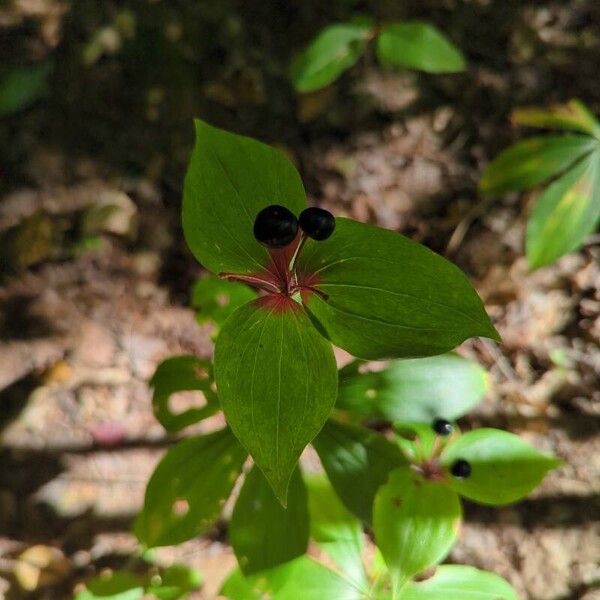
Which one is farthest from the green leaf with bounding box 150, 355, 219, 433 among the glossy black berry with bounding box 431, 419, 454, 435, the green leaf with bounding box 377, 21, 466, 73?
the green leaf with bounding box 377, 21, 466, 73

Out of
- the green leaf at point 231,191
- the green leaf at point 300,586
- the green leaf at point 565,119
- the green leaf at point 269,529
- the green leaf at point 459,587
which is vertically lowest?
the green leaf at point 300,586

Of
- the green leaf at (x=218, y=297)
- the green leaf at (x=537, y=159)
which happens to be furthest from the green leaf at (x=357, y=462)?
the green leaf at (x=537, y=159)

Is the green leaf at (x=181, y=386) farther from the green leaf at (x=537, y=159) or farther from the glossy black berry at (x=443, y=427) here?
the green leaf at (x=537, y=159)

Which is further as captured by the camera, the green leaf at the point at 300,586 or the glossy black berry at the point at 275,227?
the green leaf at the point at 300,586

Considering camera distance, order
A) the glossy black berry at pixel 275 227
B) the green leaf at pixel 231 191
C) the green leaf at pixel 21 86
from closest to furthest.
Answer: the glossy black berry at pixel 275 227 < the green leaf at pixel 231 191 < the green leaf at pixel 21 86

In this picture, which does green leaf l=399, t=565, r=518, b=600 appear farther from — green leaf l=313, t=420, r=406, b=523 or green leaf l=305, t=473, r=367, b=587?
green leaf l=313, t=420, r=406, b=523

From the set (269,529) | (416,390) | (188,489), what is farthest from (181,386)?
(416,390)
